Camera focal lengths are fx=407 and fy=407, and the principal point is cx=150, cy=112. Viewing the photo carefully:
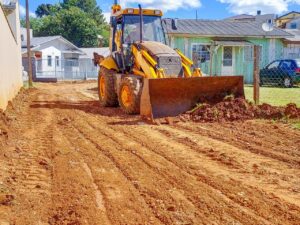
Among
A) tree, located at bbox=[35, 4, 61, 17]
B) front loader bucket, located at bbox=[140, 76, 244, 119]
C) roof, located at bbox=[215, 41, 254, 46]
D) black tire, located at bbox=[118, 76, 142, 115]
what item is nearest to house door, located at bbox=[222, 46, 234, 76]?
roof, located at bbox=[215, 41, 254, 46]

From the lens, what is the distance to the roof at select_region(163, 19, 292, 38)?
1033 inches

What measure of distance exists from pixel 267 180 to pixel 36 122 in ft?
19.6

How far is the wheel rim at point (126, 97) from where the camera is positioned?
10163 millimetres

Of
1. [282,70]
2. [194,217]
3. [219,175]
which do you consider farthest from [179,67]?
[282,70]

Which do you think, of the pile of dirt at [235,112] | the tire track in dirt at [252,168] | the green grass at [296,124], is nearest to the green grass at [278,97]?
the pile of dirt at [235,112]

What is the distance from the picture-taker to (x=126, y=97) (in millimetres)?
10445

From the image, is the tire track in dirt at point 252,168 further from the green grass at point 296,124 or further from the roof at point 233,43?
the roof at point 233,43

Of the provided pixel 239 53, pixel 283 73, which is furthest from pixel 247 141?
pixel 239 53

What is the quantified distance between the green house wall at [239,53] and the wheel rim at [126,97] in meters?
15.1

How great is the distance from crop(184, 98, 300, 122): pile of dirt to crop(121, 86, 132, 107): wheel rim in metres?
1.59

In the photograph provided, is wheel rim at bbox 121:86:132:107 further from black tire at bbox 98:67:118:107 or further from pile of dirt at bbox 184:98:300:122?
pile of dirt at bbox 184:98:300:122

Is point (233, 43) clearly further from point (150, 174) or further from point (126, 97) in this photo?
point (150, 174)

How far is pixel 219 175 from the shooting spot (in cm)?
→ 504

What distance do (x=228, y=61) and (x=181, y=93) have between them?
60.4ft
